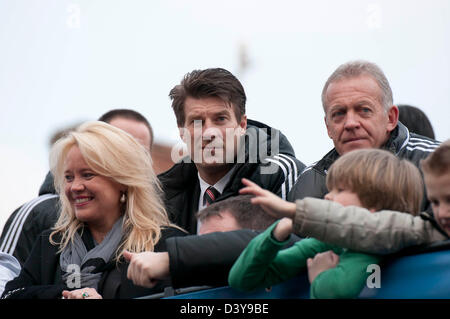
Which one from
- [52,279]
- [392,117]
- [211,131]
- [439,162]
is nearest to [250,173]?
[211,131]

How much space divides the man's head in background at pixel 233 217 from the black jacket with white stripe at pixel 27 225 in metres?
1.59

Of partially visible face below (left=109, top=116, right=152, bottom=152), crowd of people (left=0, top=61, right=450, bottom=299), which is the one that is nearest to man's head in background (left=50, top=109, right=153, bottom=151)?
partially visible face below (left=109, top=116, right=152, bottom=152)

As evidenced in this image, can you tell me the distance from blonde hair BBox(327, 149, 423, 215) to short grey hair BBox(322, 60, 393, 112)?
4.75 feet

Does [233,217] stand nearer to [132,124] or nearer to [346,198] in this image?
[346,198]

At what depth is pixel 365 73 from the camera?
13.0 feet

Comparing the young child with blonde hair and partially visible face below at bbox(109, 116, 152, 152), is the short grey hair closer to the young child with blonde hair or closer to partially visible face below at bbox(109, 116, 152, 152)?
the young child with blonde hair

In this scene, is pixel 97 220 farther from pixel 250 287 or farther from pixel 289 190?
pixel 250 287

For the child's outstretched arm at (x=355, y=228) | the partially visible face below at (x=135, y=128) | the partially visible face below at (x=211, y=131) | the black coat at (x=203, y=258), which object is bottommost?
the black coat at (x=203, y=258)

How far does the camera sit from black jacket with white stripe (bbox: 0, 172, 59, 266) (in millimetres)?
4531

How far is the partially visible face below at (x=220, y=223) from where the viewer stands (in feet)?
10.2

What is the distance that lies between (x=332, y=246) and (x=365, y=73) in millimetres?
1762

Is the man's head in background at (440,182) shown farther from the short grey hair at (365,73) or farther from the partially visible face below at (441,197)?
the short grey hair at (365,73)

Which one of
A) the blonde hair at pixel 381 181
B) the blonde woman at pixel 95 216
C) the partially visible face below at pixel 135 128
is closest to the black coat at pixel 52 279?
the blonde woman at pixel 95 216

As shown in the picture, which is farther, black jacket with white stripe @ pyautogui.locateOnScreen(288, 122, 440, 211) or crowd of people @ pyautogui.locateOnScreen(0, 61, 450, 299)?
black jacket with white stripe @ pyautogui.locateOnScreen(288, 122, 440, 211)
